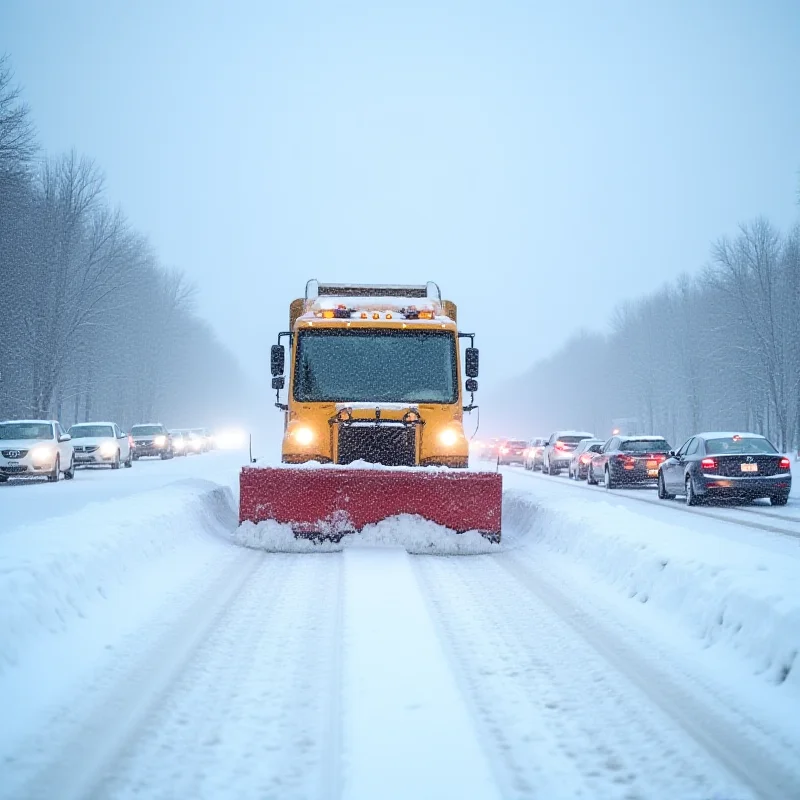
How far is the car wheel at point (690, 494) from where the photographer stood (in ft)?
61.8

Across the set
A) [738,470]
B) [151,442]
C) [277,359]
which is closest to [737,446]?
[738,470]

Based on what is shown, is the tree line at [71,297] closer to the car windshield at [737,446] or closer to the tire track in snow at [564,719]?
the car windshield at [737,446]

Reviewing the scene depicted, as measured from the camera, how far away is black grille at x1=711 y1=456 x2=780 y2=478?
1828 cm

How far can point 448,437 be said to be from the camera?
11.7 metres

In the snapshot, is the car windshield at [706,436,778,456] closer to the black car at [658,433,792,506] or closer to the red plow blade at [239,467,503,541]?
the black car at [658,433,792,506]

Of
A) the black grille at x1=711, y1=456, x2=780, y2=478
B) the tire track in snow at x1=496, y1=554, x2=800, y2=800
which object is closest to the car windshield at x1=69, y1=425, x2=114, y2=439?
the black grille at x1=711, y1=456, x2=780, y2=478

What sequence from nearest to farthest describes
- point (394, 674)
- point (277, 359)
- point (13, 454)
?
point (394, 674) < point (277, 359) < point (13, 454)

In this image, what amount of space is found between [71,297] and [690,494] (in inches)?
1515

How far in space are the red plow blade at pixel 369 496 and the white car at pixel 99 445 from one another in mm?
25806

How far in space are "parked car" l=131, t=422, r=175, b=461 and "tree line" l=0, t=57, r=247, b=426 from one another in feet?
Answer: 17.0

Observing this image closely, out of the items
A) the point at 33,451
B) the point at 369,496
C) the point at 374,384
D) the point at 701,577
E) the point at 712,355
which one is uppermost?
the point at 712,355

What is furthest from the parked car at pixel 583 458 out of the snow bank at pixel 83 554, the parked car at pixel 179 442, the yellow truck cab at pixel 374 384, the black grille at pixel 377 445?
the parked car at pixel 179 442

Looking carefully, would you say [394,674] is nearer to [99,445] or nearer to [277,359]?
[277,359]

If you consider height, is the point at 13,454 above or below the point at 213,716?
above
